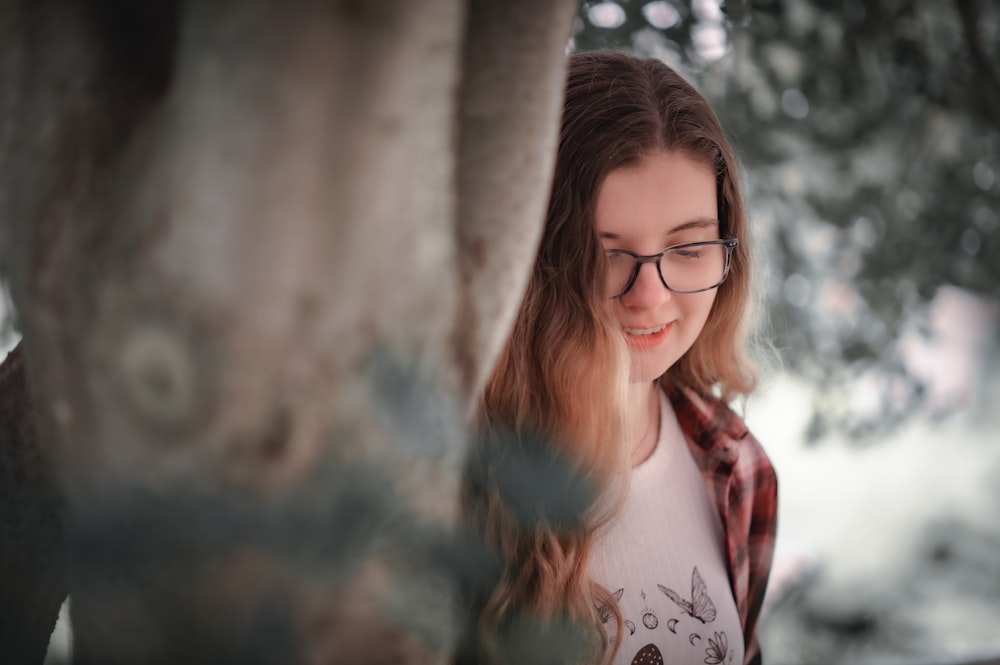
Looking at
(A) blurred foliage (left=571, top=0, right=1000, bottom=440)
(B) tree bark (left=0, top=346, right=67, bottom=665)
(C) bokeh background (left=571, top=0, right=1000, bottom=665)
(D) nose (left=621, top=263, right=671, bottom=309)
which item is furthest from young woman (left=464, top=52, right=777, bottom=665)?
(A) blurred foliage (left=571, top=0, right=1000, bottom=440)

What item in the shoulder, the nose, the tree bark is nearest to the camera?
the tree bark

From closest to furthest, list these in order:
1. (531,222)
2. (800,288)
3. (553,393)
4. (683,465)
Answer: (531,222), (553,393), (683,465), (800,288)

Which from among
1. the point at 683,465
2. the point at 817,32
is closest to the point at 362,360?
the point at 683,465

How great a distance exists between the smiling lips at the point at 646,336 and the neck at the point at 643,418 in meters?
0.13

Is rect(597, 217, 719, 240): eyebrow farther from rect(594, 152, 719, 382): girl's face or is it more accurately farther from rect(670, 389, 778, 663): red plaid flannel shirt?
rect(670, 389, 778, 663): red plaid flannel shirt

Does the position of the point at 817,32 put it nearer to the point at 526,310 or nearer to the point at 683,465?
the point at 683,465

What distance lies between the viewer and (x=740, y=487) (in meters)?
1.43

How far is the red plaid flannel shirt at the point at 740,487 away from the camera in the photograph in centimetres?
139

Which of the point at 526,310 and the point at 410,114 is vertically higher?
the point at 526,310

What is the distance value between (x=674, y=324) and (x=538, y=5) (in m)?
Answer: 0.74

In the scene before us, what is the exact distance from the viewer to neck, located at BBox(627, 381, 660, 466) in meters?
1.30

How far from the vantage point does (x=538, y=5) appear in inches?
18.6

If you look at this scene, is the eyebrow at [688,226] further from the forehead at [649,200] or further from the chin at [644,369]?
the chin at [644,369]

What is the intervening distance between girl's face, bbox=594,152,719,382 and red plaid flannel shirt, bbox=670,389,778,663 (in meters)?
0.36
